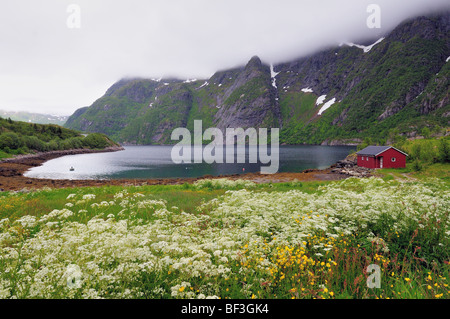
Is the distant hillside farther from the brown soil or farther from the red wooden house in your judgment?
the red wooden house

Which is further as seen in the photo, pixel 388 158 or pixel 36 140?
pixel 36 140

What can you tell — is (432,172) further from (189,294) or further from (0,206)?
(0,206)

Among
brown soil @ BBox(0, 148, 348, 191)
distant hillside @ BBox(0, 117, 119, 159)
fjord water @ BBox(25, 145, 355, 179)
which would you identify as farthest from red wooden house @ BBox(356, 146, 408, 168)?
distant hillside @ BBox(0, 117, 119, 159)

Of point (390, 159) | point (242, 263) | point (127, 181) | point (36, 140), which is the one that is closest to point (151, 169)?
point (127, 181)

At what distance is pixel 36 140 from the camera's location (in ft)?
370

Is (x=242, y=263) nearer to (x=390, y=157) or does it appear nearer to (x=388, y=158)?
(x=388, y=158)

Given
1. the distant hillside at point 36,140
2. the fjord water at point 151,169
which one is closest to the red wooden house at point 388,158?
the fjord water at point 151,169

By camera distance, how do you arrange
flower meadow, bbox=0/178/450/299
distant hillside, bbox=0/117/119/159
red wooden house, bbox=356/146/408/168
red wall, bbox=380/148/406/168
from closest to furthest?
flower meadow, bbox=0/178/450/299 < red wooden house, bbox=356/146/408/168 < red wall, bbox=380/148/406/168 < distant hillside, bbox=0/117/119/159

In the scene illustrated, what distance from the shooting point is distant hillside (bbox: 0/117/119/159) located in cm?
9612

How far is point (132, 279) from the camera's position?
419 centimetres

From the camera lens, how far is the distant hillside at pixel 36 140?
96125mm

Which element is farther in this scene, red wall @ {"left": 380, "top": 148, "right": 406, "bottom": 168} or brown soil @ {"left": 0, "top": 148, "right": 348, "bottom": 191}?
red wall @ {"left": 380, "top": 148, "right": 406, "bottom": 168}

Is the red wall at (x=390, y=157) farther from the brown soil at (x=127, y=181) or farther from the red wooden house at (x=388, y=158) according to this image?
the brown soil at (x=127, y=181)
